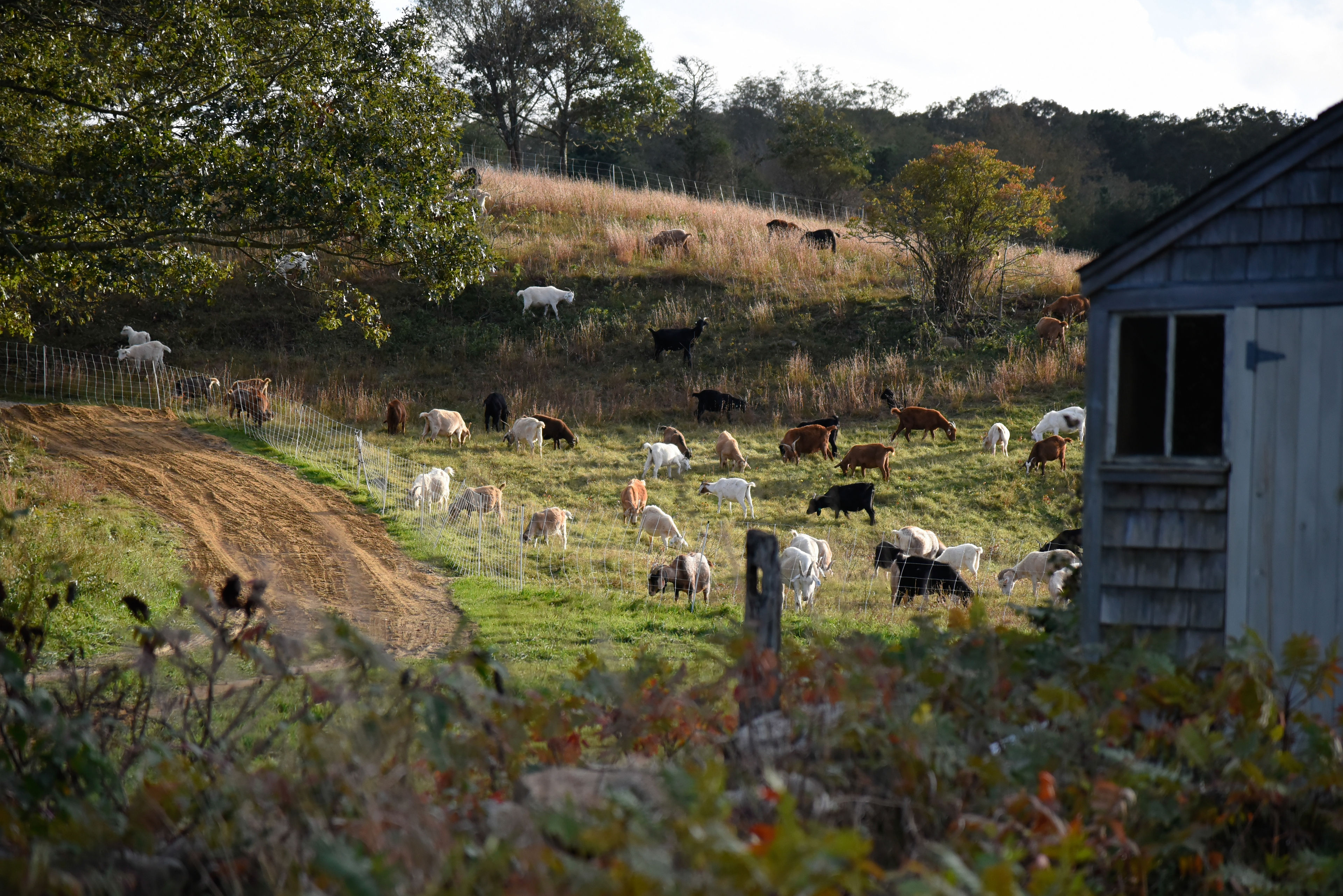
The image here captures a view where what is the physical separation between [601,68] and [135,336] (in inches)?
883

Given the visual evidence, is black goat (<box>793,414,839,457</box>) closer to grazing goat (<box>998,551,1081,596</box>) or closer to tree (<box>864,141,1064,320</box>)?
grazing goat (<box>998,551,1081,596</box>)

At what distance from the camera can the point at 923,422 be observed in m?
19.7

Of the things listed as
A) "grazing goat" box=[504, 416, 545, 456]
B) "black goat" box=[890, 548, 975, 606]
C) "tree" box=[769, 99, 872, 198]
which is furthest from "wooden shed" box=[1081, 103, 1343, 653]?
"tree" box=[769, 99, 872, 198]

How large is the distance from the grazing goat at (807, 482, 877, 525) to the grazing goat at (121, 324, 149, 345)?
17447 millimetres

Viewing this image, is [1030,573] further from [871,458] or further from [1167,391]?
[1167,391]

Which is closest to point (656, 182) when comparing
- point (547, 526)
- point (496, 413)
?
point (496, 413)

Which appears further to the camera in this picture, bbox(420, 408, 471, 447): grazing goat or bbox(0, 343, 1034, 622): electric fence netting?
bbox(420, 408, 471, 447): grazing goat

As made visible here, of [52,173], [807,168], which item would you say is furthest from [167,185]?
[807,168]

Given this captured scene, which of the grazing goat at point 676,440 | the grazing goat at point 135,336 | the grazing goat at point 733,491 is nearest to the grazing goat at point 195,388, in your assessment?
Result: the grazing goat at point 135,336

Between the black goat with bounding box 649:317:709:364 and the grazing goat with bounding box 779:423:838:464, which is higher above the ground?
the black goat with bounding box 649:317:709:364

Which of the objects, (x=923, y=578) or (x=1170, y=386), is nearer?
(x=1170, y=386)

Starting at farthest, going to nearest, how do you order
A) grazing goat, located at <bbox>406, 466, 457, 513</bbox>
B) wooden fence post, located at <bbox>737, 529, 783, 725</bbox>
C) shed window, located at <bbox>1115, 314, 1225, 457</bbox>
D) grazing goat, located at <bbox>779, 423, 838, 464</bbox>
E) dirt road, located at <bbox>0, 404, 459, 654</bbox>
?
1. grazing goat, located at <bbox>779, 423, 838, 464</bbox>
2. grazing goat, located at <bbox>406, 466, 457, 513</bbox>
3. dirt road, located at <bbox>0, 404, 459, 654</bbox>
4. shed window, located at <bbox>1115, 314, 1225, 457</bbox>
5. wooden fence post, located at <bbox>737, 529, 783, 725</bbox>

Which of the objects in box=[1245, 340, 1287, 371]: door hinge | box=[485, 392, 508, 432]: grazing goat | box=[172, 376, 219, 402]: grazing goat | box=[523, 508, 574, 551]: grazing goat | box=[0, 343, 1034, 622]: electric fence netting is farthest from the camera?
box=[485, 392, 508, 432]: grazing goat

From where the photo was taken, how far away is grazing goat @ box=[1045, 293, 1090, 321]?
Result: 966 inches
